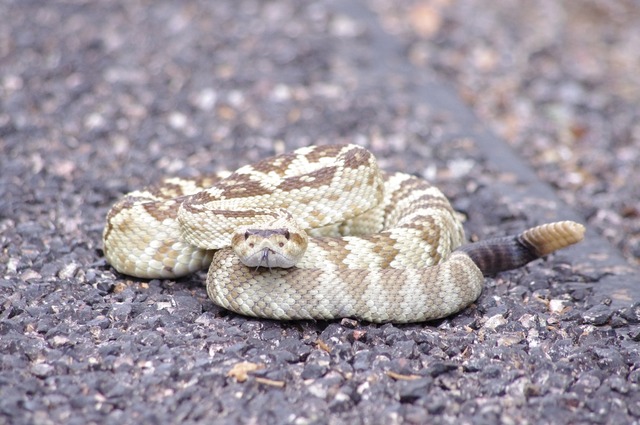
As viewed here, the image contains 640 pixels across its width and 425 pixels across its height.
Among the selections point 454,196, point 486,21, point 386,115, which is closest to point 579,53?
point 486,21

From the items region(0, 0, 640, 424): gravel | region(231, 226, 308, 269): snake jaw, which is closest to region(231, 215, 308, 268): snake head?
region(231, 226, 308, 269): snake jaw

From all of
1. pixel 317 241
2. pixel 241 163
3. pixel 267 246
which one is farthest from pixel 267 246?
pixel 241 163

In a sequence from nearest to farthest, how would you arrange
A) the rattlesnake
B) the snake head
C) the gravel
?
the gravel → the snake head → the rattlesnake

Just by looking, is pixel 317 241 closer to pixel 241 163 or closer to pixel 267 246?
pixel 267 246

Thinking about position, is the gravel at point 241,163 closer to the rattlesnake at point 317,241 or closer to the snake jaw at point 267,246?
the rattlesnake at point 317,241

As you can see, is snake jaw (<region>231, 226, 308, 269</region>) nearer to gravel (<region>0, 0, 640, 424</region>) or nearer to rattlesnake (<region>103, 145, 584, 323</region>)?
rattlesnake (<region>103, 145, 584, 323</region>)

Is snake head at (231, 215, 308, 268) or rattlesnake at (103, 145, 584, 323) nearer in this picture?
snake head at (231, 215, 308, 268)
